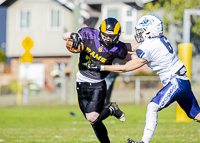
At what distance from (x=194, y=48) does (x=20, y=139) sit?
20.4 meters

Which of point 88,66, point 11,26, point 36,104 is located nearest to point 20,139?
point 88,66

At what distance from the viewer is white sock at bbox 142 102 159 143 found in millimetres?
5457

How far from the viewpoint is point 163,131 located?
9070mm

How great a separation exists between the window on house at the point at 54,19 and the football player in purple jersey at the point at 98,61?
74.3 ft

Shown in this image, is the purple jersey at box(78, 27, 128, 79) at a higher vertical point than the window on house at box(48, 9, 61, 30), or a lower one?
lower

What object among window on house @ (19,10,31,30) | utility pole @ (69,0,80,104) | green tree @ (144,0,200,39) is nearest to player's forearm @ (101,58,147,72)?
utility pole @ (69,0,80,104)

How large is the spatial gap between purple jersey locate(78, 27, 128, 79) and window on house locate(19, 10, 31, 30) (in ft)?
78.1

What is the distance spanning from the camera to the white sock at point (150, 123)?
5457 mm

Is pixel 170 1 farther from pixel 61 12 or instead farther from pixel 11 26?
pixel 11 26

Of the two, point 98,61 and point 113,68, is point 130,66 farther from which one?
point 98,61

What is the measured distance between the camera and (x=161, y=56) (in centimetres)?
578

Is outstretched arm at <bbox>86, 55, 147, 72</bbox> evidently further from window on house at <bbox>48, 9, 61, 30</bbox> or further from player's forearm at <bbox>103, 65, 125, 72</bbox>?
window on house at <bbox>48, 9, 61, 30</bbox>

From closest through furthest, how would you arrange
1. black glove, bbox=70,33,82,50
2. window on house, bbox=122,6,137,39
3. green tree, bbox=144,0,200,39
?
1. black glove, bbox=70,33,82,50
2. green tree, bbox=144,0,200,39
3. window on house, bbox=122,6,137,39

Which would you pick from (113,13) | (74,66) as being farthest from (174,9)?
(74,66)
